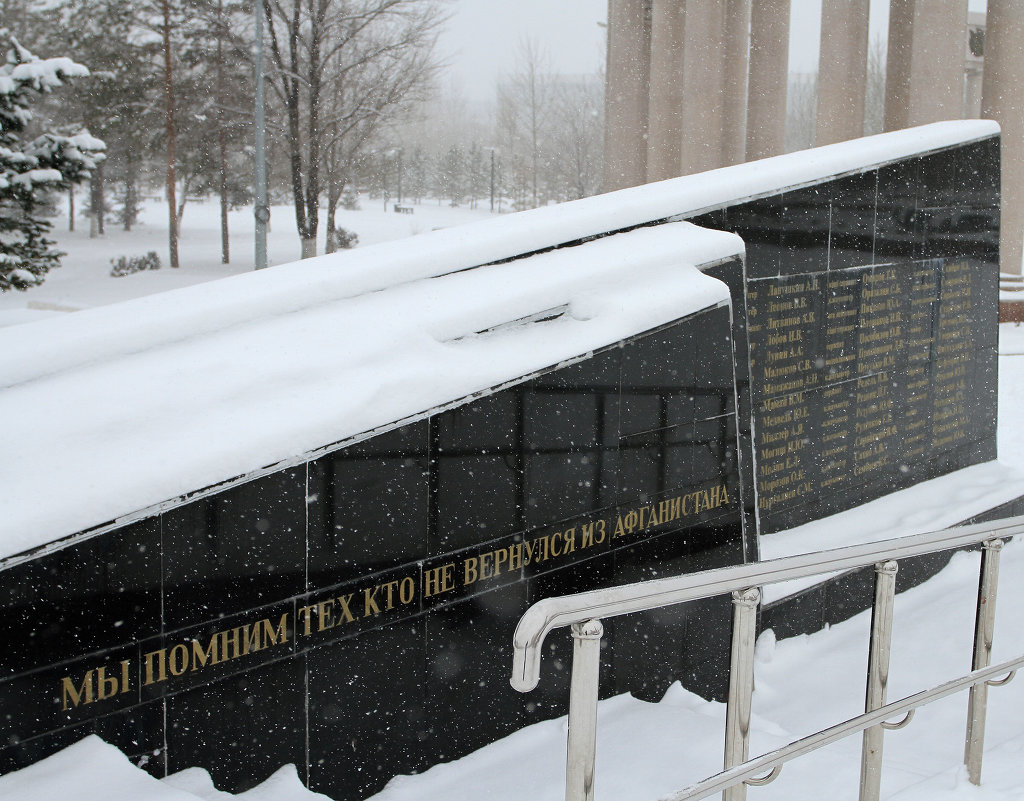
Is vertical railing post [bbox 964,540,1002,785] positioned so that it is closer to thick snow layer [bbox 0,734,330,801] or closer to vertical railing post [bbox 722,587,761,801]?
vertical railing post [bbox 722,587,761,801]

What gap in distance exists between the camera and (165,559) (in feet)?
9.08

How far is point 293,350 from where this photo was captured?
10.8 feet

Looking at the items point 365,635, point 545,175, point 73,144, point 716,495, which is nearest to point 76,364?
point 365,635

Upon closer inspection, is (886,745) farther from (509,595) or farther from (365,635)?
(365,635)

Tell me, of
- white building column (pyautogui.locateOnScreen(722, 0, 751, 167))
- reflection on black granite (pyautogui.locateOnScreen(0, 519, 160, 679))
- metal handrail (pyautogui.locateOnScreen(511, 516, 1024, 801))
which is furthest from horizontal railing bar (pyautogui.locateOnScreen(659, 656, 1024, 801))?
white building column (pyautogui.locateOnScreen(722, 0, 751, 167))

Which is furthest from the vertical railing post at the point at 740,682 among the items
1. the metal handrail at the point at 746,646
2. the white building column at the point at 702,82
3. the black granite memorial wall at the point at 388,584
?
the white building column at the point at 702,82

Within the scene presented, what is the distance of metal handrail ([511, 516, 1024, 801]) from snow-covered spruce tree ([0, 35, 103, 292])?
1457 cm

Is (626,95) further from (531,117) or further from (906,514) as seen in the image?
(531,117)

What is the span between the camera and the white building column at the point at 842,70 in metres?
16.3

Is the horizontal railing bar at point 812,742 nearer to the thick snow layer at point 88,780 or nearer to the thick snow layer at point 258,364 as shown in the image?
the thick snow layer at point 88,780

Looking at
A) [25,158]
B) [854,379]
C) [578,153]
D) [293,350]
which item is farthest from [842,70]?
[578,153]

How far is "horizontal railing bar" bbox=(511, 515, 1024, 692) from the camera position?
190cm

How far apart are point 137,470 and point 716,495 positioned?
2667mm

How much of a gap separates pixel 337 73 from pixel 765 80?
10317 millimetres
